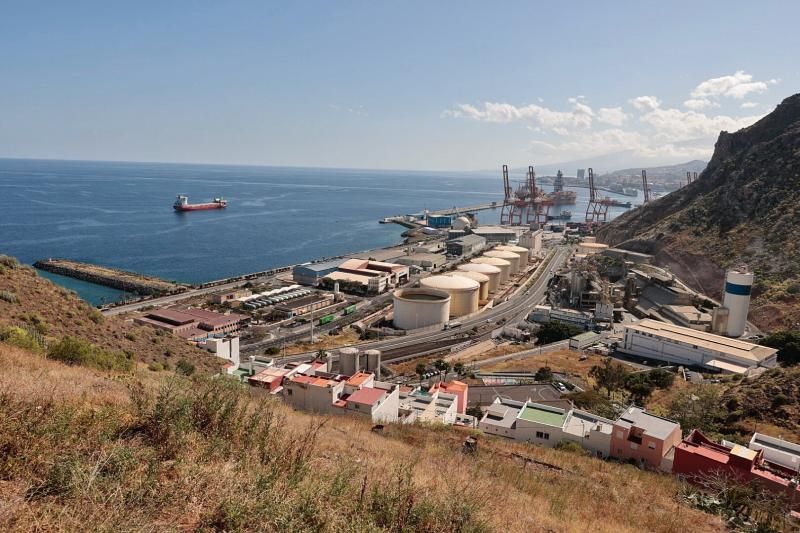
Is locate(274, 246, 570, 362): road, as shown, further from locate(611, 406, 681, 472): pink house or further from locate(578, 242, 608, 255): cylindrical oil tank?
locate(611, 406, 681, 472): pink house

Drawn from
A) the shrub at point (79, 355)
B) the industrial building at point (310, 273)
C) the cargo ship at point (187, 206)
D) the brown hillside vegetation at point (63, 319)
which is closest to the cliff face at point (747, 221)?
the industrial building at point (310, 273)

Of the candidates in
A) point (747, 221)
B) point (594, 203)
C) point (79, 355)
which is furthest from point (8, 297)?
point (594, 203)

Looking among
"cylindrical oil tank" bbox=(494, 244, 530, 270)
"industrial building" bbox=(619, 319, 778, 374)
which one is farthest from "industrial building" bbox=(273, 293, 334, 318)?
"cylindrical oil tank" bbox=(494, 244, 530, 270)

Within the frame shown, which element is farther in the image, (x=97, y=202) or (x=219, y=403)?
(x=97, y=202)

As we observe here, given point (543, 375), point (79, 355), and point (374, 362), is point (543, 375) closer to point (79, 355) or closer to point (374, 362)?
point (374, 362)

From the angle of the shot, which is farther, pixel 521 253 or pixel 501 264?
pixel 521 253

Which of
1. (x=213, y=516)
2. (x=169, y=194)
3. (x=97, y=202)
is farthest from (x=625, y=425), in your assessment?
(x=169, y=194)

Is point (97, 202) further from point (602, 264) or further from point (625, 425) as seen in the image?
point (625, 425)
